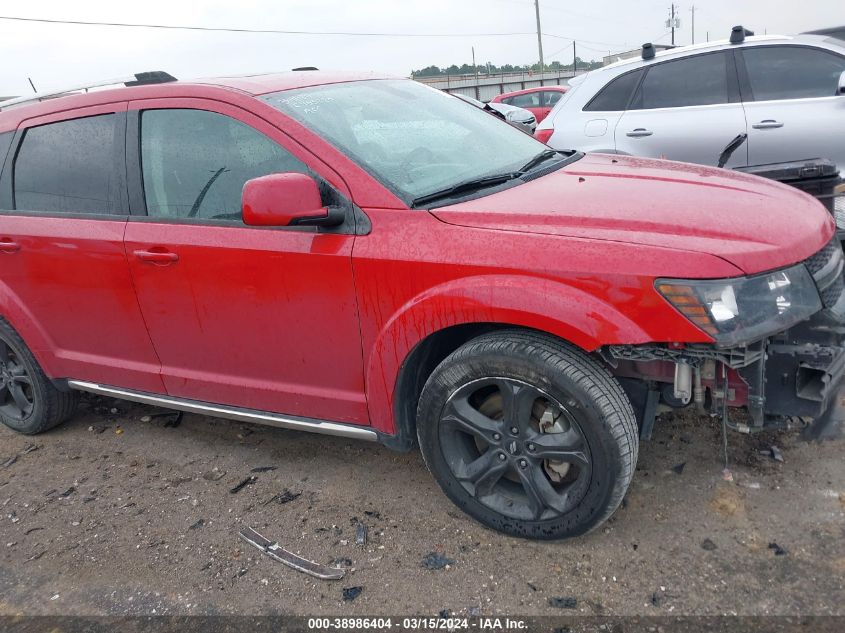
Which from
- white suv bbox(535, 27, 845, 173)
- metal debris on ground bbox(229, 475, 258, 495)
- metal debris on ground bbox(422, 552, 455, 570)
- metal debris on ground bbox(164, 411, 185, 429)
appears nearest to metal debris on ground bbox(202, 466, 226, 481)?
metal debris on ground bbox(229, 475, 258, 495)

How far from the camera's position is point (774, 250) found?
222 centimetres

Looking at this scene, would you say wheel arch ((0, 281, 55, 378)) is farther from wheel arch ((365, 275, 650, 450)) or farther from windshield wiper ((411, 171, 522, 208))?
windshield wiper ((411, 171, 522, 208))

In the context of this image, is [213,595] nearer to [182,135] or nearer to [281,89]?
[182,135]

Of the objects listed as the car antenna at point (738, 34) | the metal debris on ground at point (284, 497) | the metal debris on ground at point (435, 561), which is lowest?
the metal debris on ground at point (435, 561)

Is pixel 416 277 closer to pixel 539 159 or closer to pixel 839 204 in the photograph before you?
pixel 539 159

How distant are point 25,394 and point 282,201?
8.55 feet

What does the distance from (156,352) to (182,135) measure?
1.04m

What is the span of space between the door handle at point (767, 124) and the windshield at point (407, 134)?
249cm

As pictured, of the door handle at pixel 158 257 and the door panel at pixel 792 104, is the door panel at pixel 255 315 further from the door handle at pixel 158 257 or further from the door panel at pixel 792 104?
the door panel at pixel 792 104

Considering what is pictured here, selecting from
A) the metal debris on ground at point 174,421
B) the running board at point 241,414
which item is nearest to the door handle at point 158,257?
the running board at point 241,414

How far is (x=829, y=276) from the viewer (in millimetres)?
2422

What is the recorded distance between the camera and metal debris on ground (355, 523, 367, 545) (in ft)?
9.08

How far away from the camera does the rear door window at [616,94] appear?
225 inches

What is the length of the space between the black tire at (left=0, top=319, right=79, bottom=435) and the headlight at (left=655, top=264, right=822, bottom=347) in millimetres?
3454
